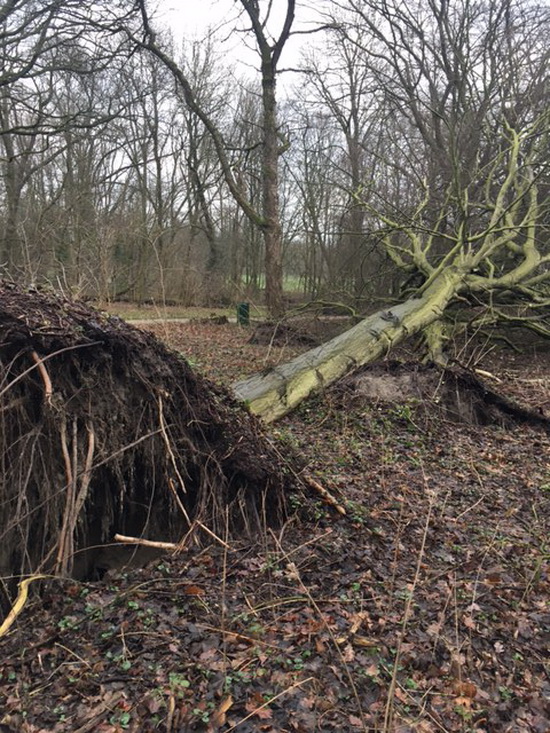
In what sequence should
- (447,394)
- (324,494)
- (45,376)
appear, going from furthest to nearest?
(447,394) → (324,494) → (45,376)

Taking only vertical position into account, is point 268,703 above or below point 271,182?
below

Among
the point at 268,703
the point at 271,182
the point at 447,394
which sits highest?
the point at 271,182

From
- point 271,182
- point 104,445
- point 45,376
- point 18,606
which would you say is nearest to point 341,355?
point 104,445

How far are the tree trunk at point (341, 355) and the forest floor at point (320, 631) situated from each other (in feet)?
6.18

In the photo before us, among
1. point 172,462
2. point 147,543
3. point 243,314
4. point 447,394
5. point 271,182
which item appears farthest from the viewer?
point 243,314

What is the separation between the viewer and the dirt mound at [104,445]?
10.6 feet

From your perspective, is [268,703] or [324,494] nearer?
[268,703]

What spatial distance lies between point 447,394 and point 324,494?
11.5 feet

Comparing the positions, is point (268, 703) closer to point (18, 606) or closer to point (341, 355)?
point (18, 606)

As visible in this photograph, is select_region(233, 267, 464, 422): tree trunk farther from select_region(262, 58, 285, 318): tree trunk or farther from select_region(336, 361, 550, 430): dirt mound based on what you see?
select_region(262, 58, 285, 318): tree trunk

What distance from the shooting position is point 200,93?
24.9m

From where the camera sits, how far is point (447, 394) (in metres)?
7.06

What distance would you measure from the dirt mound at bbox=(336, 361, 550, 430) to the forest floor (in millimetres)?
2146

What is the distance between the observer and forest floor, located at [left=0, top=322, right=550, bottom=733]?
2412 mm
